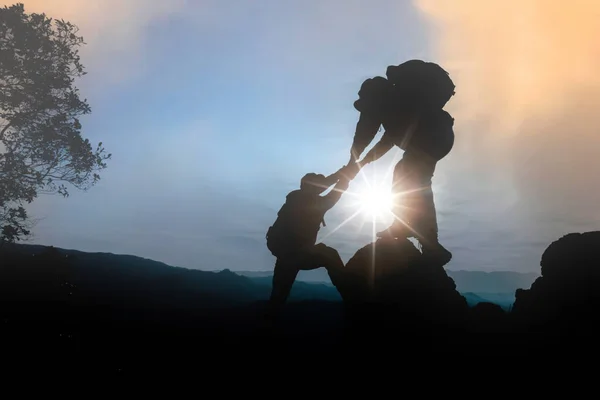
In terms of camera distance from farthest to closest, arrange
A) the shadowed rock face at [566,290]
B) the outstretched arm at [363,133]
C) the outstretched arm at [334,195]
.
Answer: the outstretched arm at [363,133] → the outstretched arm at [334,195] → the shadowed rock face at [566,290]

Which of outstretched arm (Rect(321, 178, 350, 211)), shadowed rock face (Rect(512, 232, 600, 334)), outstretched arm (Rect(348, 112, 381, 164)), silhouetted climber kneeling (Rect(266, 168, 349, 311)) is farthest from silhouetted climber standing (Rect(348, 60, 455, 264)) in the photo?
shadowed rock face (Rect(512, 232, 600, 334))

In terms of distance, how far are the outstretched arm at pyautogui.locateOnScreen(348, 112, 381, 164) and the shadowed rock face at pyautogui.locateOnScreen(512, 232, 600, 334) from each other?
4.01 meters

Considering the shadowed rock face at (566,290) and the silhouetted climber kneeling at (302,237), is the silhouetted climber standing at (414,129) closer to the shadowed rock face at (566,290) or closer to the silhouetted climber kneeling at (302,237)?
the silhouetted climber kneeling at (302,237)

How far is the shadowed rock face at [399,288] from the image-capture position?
23.0ft

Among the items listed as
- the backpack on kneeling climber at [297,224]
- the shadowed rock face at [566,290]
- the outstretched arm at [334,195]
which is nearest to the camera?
the shadowed rock face at [566,290]

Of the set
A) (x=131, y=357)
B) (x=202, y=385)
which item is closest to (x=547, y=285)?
(x=202, y=385)

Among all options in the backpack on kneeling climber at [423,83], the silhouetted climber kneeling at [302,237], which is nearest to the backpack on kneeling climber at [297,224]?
the silhouetted climber kneeling at [302,237]

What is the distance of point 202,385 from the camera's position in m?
8.77

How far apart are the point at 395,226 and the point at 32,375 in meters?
12.5

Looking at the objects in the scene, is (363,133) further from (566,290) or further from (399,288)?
(566,290)

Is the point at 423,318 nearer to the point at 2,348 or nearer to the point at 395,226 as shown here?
the point at 395,226

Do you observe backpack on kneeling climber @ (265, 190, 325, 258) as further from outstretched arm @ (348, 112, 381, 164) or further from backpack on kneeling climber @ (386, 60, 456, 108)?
backpack on kneeling climber @ (386, 60, 456, 108)

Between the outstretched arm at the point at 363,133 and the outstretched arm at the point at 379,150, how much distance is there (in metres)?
0.17

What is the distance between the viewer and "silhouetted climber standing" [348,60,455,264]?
25.5 ft
